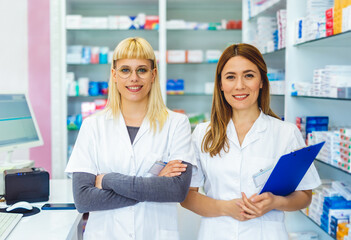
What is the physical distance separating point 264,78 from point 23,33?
12.6ft

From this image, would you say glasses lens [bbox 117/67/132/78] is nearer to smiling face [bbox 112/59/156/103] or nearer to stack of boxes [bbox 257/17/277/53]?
smiling face [bbox 112/59/156/103]

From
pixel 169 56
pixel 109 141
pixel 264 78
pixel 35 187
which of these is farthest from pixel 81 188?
pixel 169 56

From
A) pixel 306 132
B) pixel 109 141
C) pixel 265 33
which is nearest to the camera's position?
Answer: pixel 109 141

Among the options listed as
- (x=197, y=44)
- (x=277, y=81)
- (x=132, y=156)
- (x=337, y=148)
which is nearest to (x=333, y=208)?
(x=337, y=148)

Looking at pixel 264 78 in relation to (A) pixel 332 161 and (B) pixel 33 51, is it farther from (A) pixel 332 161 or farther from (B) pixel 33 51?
(B) pixel 33 51

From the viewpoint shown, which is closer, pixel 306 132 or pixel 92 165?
pixel 92 165

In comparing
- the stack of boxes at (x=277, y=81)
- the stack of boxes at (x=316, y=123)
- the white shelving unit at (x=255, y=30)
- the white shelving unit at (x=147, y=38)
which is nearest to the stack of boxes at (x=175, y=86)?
the white shelving unit at (x=147, y=38)

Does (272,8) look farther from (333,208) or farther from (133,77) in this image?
(133,77)

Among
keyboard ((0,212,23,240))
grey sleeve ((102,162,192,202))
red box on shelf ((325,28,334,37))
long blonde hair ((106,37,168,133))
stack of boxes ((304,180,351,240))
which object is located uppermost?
red box on shelf ((325,28,334,37))

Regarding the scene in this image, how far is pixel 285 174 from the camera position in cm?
164

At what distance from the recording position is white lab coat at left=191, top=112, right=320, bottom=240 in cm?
176

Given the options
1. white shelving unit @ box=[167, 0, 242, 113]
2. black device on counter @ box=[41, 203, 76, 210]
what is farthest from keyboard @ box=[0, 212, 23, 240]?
white shelving unit @ box=[167, 0, 242, 113]

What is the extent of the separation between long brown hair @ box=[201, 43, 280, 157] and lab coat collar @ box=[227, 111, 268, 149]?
3 cm

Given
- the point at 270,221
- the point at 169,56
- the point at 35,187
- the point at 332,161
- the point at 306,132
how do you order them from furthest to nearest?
the point at 169,56, the point at 306,132, the point at 332,161, the point at 35,187, the point at 270,221
